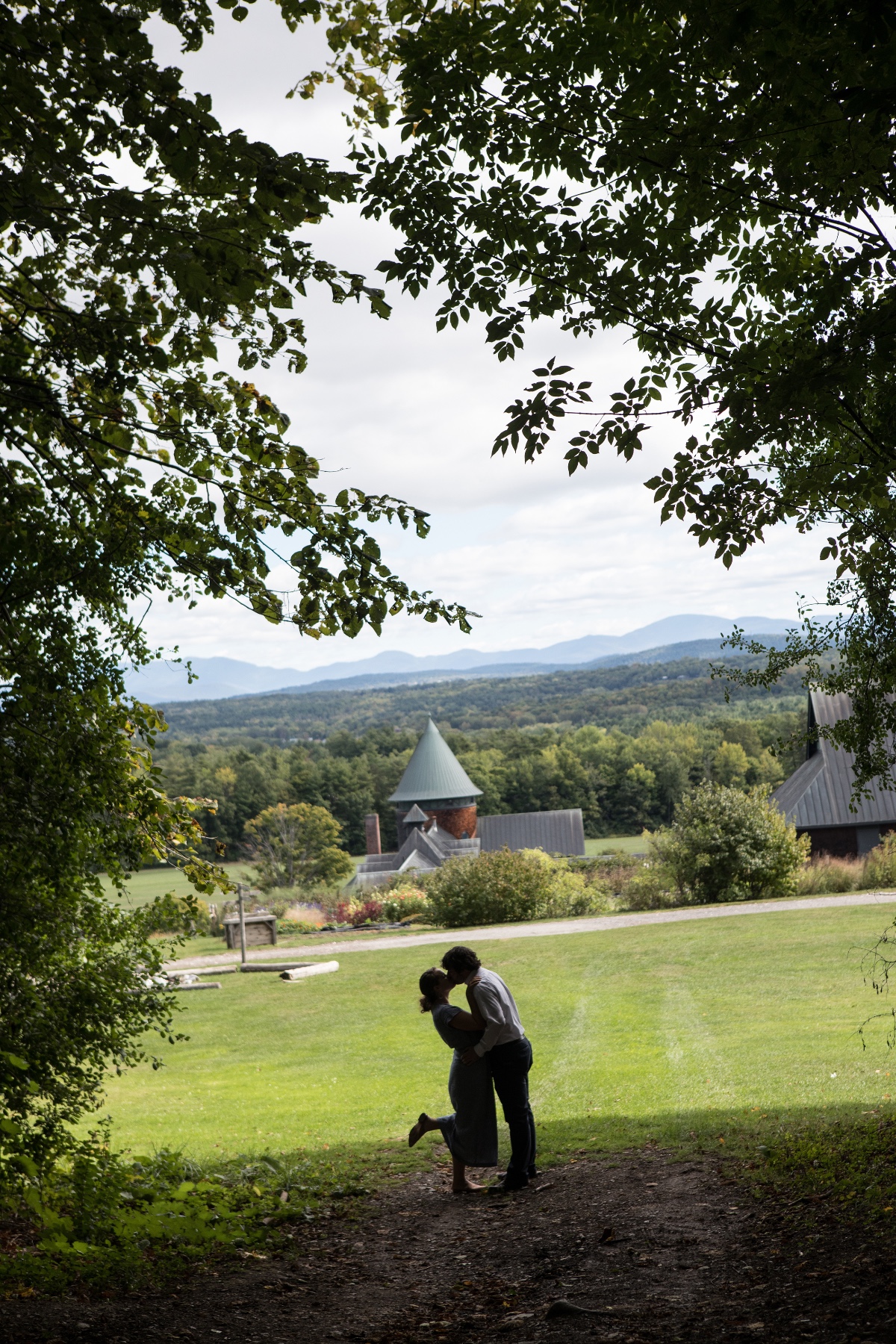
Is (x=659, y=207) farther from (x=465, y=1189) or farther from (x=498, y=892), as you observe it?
(x=498, y=892)

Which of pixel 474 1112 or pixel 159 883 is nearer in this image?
pixel 474 1112

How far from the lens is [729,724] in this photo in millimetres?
93000

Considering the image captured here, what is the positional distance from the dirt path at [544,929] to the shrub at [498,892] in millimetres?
965

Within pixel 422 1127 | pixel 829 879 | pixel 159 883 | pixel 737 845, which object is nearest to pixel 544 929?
pixel 737 845

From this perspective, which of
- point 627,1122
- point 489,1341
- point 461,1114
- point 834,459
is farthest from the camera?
point 627,1122

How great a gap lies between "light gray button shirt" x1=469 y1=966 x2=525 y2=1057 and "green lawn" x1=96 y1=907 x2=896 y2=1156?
Answer: 6.81 feet

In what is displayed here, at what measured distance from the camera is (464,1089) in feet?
20.8

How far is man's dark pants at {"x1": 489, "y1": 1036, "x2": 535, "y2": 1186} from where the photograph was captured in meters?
6.13

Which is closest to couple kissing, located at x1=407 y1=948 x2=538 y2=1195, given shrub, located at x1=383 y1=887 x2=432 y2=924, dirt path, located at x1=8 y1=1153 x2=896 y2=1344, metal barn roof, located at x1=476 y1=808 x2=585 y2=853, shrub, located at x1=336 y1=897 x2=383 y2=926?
dirt path, located at x1=8 y1=1153 x2=896 y2=1344

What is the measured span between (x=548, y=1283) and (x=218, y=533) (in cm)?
393

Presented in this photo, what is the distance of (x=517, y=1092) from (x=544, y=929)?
18.4m

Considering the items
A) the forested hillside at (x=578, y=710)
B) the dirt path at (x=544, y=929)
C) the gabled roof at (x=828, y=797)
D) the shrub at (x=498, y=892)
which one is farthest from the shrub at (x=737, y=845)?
the forested hillside at (x=578, y=710)

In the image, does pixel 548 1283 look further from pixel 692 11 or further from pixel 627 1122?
pixel 692 11

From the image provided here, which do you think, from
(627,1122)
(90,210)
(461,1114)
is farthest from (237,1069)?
(90,210)
